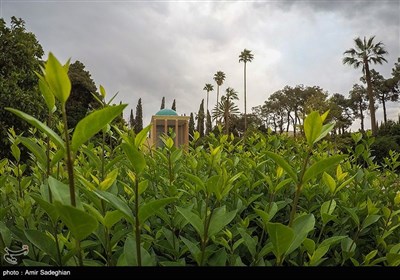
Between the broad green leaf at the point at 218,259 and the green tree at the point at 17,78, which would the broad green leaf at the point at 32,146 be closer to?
the broad green leaf at the point at 218,259

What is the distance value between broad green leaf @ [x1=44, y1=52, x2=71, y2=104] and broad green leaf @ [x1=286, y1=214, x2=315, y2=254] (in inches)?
24.7

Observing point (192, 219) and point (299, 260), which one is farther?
point (299, 260)

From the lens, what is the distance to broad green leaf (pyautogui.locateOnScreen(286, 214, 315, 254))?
921 mm

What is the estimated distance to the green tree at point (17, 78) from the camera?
39.2ft

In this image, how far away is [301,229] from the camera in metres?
0.94

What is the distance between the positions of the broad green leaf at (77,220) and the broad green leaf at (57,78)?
0.20m

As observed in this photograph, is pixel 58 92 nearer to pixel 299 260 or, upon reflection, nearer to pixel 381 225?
pixel 299 260

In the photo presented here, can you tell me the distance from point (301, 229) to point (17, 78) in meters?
13.5

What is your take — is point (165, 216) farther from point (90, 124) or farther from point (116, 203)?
point (90, 124)

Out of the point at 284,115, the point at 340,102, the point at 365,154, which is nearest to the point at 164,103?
the point at 284,115

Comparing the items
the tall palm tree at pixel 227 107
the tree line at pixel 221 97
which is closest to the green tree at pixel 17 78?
the tree line at pixel 221 97

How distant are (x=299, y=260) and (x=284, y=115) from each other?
6113cm

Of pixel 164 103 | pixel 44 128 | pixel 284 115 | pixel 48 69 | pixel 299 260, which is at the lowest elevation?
pixel 299 260

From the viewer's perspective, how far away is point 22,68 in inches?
521
